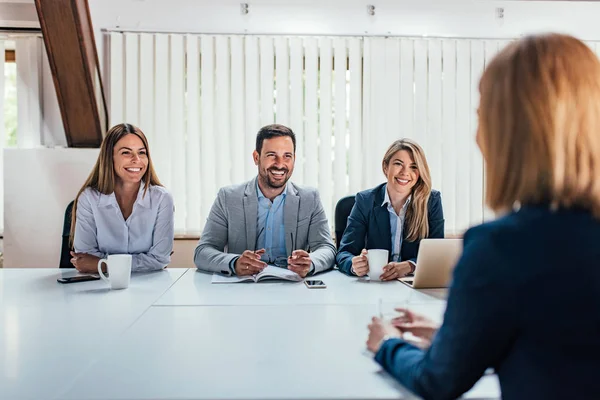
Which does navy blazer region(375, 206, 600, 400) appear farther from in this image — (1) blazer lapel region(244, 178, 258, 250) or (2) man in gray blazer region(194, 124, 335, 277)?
(1) blazer lapel region(244, 178, 258, 250)

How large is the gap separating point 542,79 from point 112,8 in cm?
353

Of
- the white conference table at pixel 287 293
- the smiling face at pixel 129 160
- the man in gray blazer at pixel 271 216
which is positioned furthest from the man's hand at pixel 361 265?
the smiling face at pixel 129 160

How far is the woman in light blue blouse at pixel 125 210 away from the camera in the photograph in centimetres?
Answer: 235

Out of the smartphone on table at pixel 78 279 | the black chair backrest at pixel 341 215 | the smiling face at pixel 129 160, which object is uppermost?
the smiling face at pixel 129 160

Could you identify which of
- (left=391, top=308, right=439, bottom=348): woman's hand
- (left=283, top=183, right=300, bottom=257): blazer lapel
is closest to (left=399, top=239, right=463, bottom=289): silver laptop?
(left=391, top=308, right=439, bottom=348): woman's hand

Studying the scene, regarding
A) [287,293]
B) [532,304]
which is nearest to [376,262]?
[287,293]

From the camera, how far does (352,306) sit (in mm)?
1550

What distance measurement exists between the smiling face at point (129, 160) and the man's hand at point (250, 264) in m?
0.80

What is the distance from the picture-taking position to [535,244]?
71 cm

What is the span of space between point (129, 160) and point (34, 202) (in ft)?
5.21

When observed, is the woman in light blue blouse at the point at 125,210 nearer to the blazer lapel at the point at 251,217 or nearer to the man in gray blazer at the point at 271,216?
the man in gray blazer at the point at 271,216

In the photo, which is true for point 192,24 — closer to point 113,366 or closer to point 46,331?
point 46,331

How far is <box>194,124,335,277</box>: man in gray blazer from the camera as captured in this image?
8.29ft

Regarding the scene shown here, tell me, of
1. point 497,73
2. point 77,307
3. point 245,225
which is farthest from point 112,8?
point 497,73
